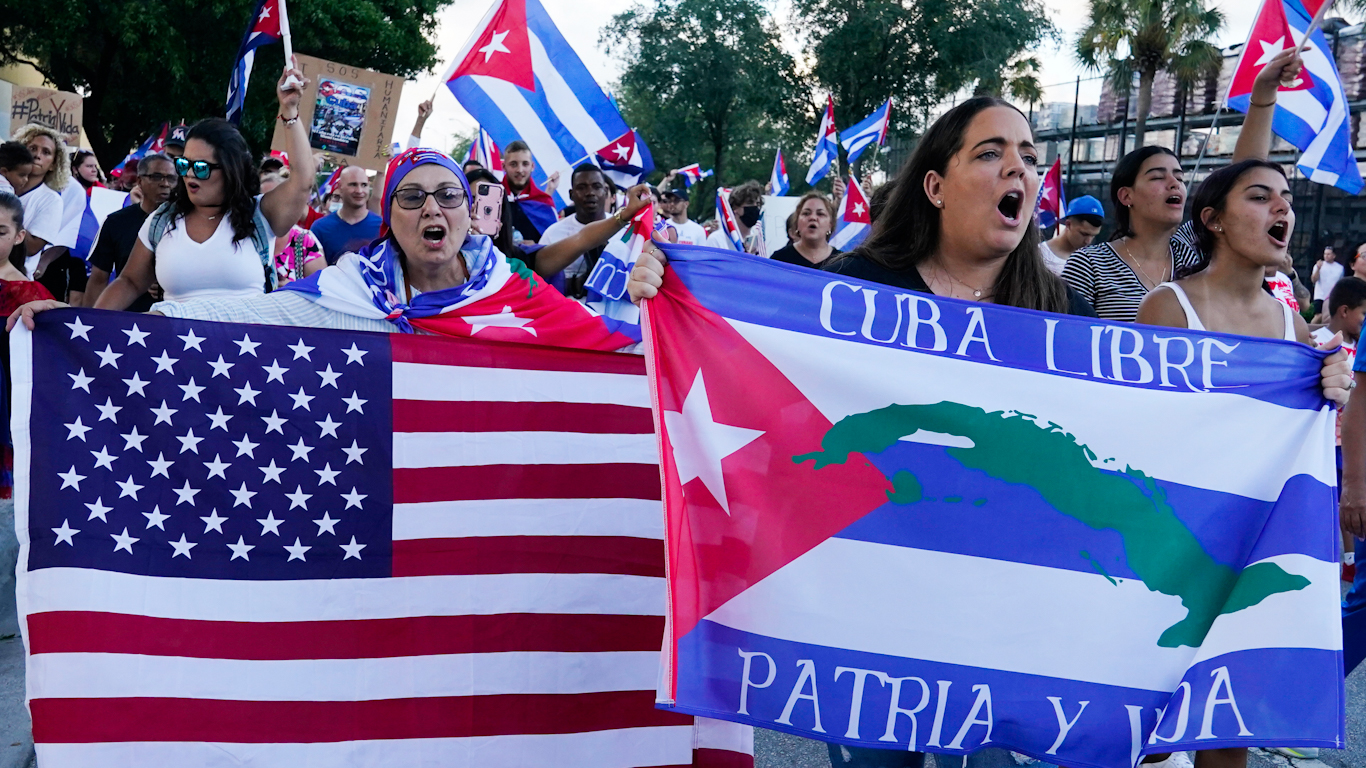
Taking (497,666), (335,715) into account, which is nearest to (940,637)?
(497,666)

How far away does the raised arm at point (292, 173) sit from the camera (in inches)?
184

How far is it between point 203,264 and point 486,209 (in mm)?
1625

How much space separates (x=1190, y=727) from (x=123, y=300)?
12.8ft

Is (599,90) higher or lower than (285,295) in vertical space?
higher

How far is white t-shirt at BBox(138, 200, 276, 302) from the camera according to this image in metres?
4.39

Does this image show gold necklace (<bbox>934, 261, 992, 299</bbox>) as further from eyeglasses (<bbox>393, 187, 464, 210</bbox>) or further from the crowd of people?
eyeglasses (<bbox>393, 187, 464, 210</bbox>)

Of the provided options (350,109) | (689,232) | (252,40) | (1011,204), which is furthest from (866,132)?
(1011,204)

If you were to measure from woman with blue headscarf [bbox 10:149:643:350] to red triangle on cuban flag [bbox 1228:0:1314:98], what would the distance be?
3.89 m

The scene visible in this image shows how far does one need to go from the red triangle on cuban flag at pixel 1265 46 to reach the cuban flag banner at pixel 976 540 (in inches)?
146

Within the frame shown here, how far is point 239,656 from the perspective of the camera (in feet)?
10.7

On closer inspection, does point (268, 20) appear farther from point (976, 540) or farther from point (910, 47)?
point (910, 47)

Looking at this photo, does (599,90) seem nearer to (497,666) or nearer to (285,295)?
(285,295)

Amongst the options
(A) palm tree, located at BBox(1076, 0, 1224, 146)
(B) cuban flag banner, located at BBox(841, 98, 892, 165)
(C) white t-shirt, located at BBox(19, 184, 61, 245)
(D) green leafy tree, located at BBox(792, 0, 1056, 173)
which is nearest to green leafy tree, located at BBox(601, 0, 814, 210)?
(D) green leafy tree, located at BBox(792, 0, 1056, 173)

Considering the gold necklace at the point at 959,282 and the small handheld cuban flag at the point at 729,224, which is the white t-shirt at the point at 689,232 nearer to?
the small handheld cuban flag at the point at 729,224
